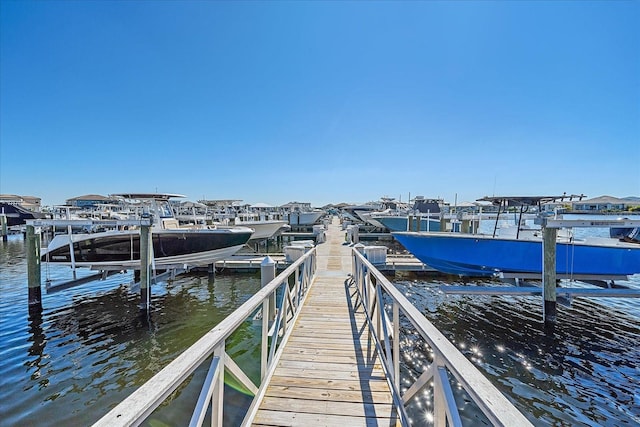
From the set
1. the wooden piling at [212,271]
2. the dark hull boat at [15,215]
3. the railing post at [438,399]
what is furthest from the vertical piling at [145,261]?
the dark hull boat at [15,215]

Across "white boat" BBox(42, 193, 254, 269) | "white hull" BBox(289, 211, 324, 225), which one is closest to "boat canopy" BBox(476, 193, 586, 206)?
"white boat" BBox(42, 193, 254, 269)

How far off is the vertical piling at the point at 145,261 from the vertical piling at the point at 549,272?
32.1 ft

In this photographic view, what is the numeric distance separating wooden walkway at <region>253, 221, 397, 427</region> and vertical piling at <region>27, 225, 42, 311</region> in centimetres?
779

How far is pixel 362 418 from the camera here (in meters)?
2.64

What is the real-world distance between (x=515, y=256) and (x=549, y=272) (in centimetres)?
148

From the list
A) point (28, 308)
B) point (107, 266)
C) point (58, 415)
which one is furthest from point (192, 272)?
point (58, 415)

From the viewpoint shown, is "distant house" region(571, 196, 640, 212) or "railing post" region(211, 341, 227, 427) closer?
"railing post" region(211, 341, 227, 427)

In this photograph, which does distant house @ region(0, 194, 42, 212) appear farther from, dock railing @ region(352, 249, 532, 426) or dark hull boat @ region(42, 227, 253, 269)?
dock railing @ region(352, 249, 532, 426)

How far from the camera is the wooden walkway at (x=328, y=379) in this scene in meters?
2.65

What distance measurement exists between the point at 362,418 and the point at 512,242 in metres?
7.51

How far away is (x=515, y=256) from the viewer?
8.24 m

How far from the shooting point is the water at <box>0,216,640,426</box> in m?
4.62

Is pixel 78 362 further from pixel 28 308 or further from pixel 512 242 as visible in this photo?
pixel 512 242

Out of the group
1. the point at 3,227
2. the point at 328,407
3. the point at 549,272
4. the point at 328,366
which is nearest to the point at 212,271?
the point at 328,366
